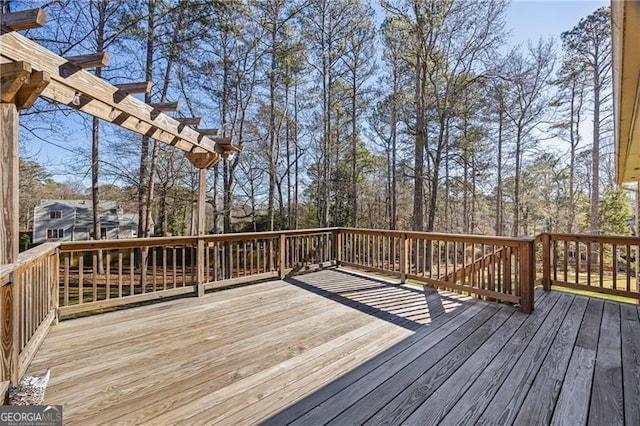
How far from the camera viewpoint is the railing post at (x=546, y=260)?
13.7 feet

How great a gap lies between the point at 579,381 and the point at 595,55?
46.0 feet

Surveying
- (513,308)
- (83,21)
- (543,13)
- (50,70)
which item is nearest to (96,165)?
(83,21)

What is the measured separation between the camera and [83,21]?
278 inches

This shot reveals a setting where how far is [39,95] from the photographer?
2129 mm

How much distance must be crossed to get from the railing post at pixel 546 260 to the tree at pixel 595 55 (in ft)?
32.0

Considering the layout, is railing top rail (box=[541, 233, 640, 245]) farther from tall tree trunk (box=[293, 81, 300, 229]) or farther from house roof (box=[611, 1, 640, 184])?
tall tree trunk (box=[293, 81, 300, 229])

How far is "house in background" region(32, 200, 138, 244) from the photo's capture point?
17.3 m

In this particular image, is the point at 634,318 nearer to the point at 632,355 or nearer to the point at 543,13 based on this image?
the point at 632,355

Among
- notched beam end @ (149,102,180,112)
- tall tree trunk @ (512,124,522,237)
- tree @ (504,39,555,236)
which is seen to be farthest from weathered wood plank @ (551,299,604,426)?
tall tree trunk @ (512,124,522,237)

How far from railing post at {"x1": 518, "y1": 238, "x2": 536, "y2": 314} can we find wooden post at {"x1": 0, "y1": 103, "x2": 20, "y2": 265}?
15.3 feet

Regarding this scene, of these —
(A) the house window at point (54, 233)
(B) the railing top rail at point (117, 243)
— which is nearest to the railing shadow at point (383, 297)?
(B) the railing top rail at point (117, 243)

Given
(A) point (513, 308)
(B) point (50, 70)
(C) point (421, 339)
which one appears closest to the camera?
(B) point (50, 70)

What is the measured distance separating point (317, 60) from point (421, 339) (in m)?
10.9

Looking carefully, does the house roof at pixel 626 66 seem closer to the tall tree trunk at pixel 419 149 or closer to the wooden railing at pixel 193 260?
the wooden railing at pixel 193 260
